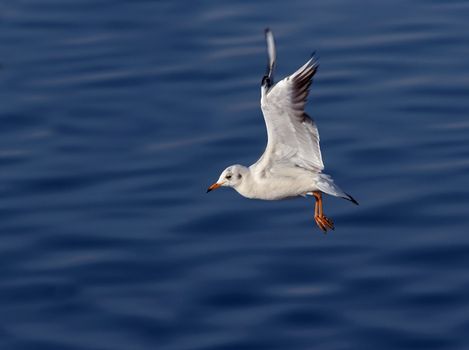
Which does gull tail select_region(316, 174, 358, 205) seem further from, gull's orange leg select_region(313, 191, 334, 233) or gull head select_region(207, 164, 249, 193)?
gull head select_region(207, 164, 249, 193)

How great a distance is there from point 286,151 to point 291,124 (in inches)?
23.0

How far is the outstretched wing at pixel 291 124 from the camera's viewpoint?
936 inches

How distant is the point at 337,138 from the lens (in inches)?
1435

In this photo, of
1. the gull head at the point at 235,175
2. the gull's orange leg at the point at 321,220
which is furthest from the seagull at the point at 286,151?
the gull's orange leg at the point at 321,220

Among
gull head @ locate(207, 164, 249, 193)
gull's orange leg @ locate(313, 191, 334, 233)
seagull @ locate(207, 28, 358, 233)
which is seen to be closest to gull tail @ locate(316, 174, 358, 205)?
seagull @ locate(207, 28, 358, 233)

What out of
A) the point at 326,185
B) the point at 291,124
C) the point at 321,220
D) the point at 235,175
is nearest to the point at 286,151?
the point at 291,124

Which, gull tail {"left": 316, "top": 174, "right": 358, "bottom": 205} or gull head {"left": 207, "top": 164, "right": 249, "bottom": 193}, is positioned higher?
gull head {"left": 207, "top": 164, "right": 249, "bottom": 193}

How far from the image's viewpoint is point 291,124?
2417cm

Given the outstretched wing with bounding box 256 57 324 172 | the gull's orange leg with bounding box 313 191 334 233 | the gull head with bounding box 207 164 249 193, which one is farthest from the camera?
the gull's orange leg with bounding box 313 191 334 233

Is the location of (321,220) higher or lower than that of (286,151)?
lower

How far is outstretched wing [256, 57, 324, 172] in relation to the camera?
23766mm

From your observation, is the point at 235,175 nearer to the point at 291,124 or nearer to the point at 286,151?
the point at 286,151

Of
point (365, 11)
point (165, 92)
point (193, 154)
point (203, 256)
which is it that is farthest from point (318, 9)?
point (203, 256)

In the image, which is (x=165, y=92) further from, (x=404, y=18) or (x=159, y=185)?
(x=404, y=18)
